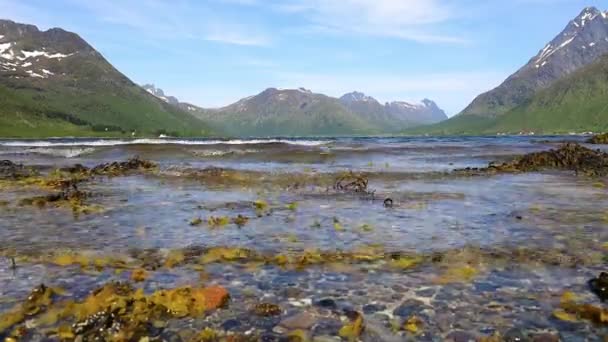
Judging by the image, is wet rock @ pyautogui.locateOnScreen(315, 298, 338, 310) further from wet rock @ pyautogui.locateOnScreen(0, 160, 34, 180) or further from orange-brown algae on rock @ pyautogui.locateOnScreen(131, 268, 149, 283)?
wet rock @ pyautogui.locateOnScreen(0, 160, 34, 180)

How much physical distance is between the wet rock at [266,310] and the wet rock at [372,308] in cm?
162

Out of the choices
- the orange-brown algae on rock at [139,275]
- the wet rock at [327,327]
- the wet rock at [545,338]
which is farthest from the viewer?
the orange-brown algae on rock at [139,275]

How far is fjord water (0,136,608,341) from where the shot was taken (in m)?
9.13

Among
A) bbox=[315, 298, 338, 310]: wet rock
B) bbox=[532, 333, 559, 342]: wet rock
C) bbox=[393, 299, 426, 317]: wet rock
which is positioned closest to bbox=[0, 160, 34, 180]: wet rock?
bbox=[315, 298, 338, 310]: wet rock

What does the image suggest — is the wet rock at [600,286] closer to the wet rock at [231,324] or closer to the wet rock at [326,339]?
the wet rock at [326,339]

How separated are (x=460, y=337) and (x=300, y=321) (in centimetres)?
270

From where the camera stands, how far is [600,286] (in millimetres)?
10375

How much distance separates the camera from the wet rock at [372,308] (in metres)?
9.35

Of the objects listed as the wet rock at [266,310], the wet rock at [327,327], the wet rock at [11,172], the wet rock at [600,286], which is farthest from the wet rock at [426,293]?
the wet rock at [11,172]

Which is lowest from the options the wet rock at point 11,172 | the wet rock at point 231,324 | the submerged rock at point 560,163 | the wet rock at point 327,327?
the wet rock at point 327,327

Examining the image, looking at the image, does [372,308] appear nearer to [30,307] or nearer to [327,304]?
[327,304]

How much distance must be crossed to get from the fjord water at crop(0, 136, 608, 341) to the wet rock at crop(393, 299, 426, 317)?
4 cm

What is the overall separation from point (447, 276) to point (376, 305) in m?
2.57

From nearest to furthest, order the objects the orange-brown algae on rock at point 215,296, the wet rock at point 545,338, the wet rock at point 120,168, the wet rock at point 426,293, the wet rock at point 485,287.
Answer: the wet rock at point 545,338 < the orange-brown algae on rock at point 215,296 < the wet rock at point 426,293 < the wet rock at point 485,287 < the wet rock at point 120,168
